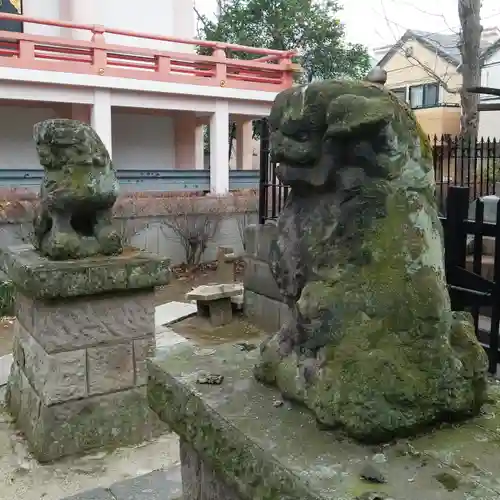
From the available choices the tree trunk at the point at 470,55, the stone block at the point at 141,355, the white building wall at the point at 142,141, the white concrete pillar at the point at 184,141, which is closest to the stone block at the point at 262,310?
the stone block at the point at 141,355

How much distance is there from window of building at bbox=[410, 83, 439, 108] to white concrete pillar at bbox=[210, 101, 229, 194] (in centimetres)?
1005

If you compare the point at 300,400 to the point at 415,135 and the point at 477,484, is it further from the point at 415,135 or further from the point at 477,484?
the point at 415,135

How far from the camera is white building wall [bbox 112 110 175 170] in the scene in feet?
43.8

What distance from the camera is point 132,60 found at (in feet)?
36.9

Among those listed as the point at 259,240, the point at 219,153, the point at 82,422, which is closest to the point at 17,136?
the point at 219,153

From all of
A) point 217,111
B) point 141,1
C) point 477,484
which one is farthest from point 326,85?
point 141,1

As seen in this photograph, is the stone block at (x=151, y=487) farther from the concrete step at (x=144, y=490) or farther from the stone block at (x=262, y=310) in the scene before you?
the stone block at (x=262, y=310)

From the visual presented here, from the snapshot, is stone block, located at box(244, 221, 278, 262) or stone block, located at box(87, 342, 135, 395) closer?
stone block, located at box(87, 342, 135, 395)

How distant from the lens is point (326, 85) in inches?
61.3

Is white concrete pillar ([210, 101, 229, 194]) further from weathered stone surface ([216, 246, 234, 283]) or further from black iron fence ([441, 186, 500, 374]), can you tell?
black iron fence ([441, 186, 500, 374])

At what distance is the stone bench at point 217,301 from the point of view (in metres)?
6.53

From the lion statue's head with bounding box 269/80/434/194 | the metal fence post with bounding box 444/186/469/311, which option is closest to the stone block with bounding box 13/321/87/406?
the metal fence post with bounding box 444/186/469/311

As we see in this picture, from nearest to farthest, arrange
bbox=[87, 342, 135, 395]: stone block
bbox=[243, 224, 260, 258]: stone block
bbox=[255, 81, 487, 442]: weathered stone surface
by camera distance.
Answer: bbox=[255, 81, 487, 442]: weathered stone surface < bbox=[87, 342, 135, 395]: stone block < bbox=[243, 224, 260, 258]: stone block

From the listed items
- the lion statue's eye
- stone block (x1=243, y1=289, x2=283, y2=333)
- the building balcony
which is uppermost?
the building balcony
